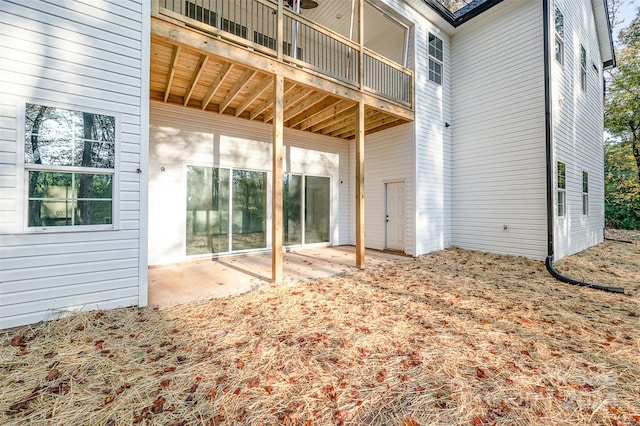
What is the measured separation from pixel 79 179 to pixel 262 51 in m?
3.18

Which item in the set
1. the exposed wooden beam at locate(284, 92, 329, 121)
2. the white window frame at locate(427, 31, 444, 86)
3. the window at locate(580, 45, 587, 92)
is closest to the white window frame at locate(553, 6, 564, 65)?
the window at locate(580, 45, 587, 92)

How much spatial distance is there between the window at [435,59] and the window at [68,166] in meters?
7.70

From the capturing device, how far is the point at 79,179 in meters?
3.07

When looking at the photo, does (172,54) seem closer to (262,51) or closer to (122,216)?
(262,51)

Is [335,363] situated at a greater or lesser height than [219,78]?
lesser

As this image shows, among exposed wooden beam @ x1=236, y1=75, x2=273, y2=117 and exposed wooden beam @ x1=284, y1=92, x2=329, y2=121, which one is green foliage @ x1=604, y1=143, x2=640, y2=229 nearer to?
exposed wooden beam @ x1=284, y1=92, x2=329, y2=121

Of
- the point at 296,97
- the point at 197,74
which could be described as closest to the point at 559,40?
the point at 296,97

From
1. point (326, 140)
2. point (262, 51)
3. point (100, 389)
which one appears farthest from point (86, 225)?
point (326, 140)

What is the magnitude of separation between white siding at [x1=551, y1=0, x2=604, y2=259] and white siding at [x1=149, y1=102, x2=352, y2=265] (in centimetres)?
677

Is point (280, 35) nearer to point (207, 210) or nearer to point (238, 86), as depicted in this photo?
point (238, 86)

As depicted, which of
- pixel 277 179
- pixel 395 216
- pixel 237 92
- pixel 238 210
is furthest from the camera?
pixel 395 216

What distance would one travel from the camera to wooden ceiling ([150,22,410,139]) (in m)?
4.41

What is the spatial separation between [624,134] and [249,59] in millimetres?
19150

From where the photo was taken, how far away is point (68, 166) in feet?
9.82
